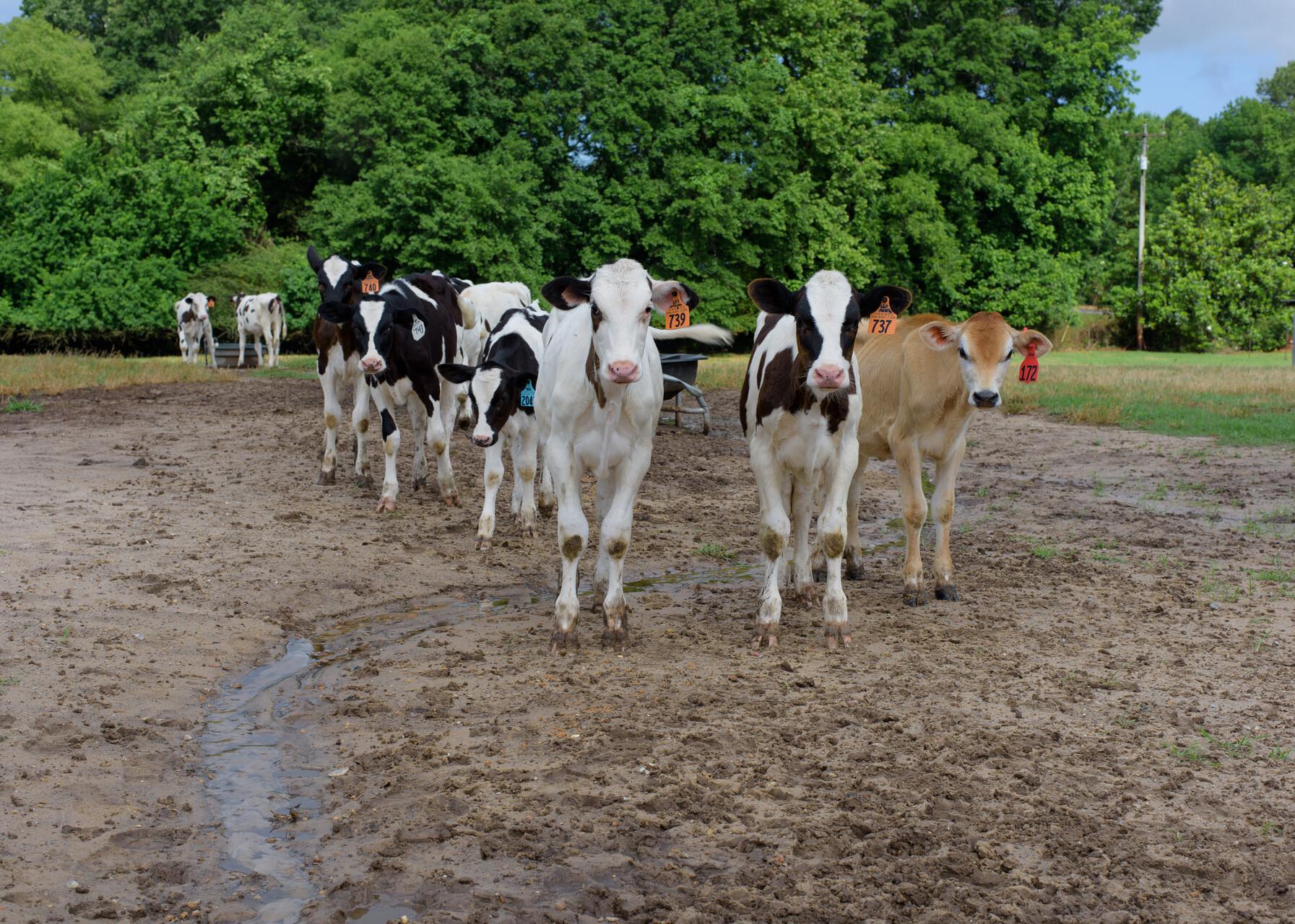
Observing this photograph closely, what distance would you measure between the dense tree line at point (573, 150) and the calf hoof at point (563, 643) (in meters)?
30.9

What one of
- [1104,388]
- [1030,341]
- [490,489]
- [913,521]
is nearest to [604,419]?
[913,521]

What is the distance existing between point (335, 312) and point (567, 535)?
216 inches

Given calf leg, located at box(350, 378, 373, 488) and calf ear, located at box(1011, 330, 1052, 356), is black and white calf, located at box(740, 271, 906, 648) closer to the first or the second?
calf ear, located at box(1011, 330, 1052, 356)

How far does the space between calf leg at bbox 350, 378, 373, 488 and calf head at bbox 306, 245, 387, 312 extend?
0.90 metres

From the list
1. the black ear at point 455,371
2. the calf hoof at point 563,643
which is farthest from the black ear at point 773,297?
the black ear at point 455,371

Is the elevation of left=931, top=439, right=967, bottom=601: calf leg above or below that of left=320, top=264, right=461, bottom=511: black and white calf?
below

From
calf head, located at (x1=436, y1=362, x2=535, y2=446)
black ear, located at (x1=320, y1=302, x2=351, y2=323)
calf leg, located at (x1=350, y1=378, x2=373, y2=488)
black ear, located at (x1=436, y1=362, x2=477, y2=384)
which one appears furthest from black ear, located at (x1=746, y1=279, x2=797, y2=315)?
calf leg, located at (x1=350, y1=378, x2=373, y2=488)

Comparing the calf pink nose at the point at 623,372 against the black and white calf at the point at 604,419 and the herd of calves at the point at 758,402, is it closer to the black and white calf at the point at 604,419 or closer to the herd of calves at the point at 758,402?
the herd of calves at the point at 758,402

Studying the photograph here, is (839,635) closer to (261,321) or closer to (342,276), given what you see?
(342,276)

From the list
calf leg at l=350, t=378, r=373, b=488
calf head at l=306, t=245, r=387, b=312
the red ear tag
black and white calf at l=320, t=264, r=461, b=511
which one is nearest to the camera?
the red ear tag

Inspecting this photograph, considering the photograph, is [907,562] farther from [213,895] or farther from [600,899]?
[213,895]

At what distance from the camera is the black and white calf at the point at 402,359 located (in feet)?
38.0

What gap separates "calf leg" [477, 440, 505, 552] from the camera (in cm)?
1039

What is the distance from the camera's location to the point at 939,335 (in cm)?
895
